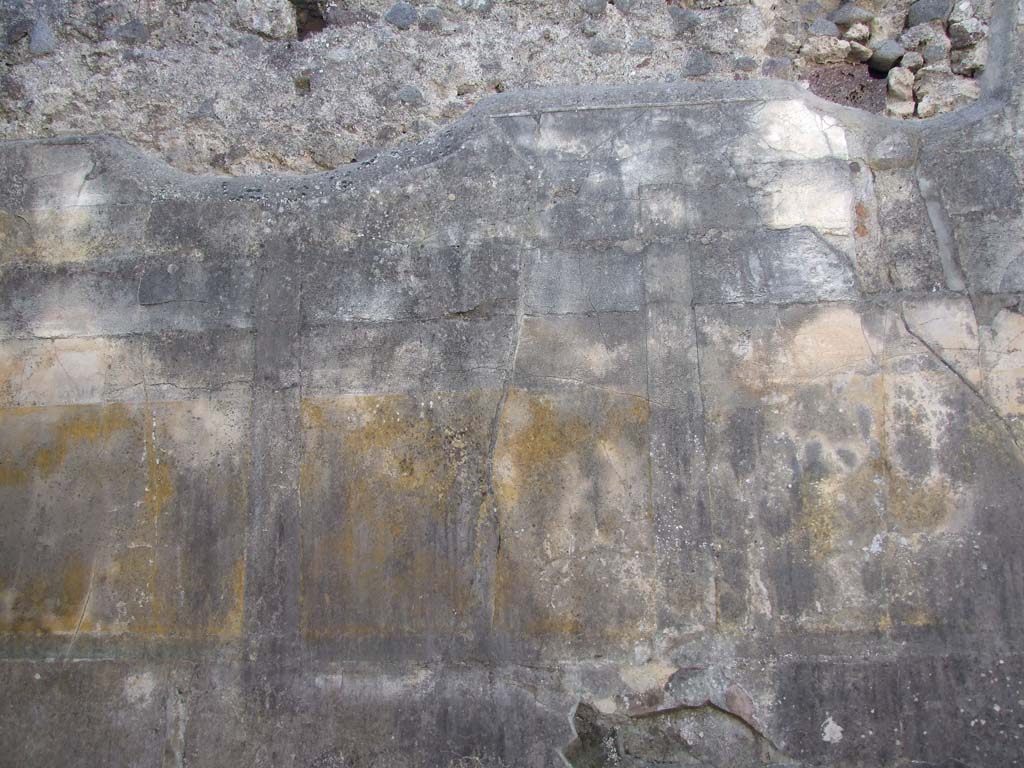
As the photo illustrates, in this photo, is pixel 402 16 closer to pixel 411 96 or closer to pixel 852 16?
pixel 411 96

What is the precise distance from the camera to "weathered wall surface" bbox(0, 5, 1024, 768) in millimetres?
2861

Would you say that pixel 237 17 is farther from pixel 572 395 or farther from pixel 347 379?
pixel 572 395

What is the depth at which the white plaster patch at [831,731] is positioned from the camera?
2.78 metres

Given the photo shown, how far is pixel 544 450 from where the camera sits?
3025 millimetres

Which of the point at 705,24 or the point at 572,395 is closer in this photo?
the point at 572,395

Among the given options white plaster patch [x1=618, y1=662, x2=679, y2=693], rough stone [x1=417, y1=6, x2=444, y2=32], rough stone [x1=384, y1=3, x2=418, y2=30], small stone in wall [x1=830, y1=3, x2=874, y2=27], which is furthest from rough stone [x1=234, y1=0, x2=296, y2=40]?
white plaster patch [x1=618, y1=662, x2=679, y2=693]

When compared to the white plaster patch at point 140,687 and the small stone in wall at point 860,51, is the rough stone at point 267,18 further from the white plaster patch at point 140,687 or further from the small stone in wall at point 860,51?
the white plaster patch at point 140,687

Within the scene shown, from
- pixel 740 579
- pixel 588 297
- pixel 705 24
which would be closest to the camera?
pixel 740 579

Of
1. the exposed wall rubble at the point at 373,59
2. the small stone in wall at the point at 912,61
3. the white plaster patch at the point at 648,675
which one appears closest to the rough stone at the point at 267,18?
the exposed wall rubble at the point at 373,59

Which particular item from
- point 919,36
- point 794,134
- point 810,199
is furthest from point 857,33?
point 810,199

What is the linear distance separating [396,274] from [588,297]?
0.80 m

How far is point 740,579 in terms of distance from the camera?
9.52 feet

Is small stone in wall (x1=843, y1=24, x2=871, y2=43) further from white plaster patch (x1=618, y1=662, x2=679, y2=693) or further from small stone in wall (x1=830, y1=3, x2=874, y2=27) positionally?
white plaster patch (x1=618, y1=662, x2=679, y2=693)

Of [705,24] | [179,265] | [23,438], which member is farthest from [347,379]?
[705,24]
